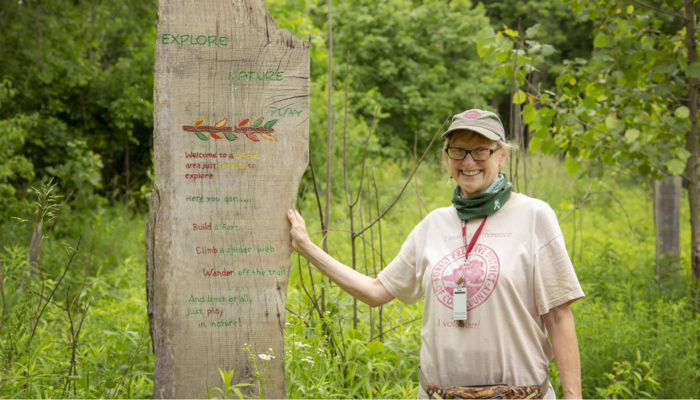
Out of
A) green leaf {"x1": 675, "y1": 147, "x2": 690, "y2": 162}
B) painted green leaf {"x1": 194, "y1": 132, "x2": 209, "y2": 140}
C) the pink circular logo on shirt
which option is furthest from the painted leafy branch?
green leaf {"x1": 675, "y1": 147, "x2": 690, "y2": 162}

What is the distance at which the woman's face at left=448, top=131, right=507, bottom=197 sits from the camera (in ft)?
7.97

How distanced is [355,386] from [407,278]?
126cm

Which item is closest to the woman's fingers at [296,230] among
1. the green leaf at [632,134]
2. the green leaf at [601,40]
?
the green leaf at [632,134]

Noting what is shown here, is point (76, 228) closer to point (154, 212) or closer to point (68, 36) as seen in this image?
point (68, 36)

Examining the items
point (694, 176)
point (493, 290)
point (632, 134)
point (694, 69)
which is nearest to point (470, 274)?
point (493, 290)

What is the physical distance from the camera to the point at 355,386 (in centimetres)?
365

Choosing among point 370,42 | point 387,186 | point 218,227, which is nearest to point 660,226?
point 218,227

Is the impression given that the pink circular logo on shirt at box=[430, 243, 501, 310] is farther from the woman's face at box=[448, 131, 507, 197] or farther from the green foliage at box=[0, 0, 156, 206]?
the green foliage at box=[0, 0, 156, 206]

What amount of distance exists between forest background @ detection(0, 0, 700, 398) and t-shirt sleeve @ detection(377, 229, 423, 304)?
0.81 meters

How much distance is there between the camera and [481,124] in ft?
7.80

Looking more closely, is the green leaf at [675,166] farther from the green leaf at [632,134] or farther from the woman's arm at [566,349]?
the woman's arm at [566,349]

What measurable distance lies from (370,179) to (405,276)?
680cm

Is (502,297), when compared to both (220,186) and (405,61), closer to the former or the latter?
(220,186)

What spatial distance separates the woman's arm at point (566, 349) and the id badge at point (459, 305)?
1.13 ft
